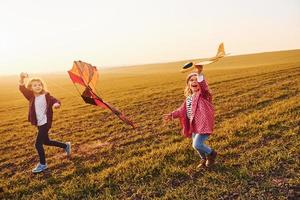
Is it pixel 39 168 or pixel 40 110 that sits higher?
pixel 40 110

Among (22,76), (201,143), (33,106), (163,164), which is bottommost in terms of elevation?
(163,164)

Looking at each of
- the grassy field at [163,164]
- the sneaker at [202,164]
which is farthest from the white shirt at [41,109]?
the sneaker at [202,164]

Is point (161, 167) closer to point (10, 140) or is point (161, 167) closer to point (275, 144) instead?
point (275, 144)

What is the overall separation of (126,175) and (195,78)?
2410mm

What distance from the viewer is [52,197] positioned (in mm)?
6301

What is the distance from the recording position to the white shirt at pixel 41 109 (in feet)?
26.1

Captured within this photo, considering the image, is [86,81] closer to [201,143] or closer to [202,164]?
[201,143]

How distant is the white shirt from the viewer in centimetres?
796

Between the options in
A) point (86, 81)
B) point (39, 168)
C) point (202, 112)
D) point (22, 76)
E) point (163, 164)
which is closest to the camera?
point (202, 112)

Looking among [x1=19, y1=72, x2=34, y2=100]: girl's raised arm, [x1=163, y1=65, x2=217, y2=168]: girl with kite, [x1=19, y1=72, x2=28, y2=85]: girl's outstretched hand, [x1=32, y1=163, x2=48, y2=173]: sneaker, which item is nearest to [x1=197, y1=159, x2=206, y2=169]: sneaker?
[x1=163, y1=65, x2=217, y2=168]: girl with kite

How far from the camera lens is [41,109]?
8.01 m

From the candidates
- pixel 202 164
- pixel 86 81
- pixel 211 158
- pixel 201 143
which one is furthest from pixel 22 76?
pixel 211 158

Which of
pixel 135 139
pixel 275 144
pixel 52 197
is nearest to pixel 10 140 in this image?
pixel 135 139

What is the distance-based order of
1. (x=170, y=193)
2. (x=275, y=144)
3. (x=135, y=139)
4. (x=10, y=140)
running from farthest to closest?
(x=10, y=140), (x=135, y=139), (x=275, y=144), (x=170, y=193)
